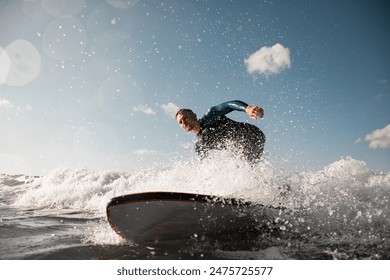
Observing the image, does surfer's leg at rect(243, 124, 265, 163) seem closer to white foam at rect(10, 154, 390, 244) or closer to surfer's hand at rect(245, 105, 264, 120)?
white foam at rect(10, 154, 390, 244)

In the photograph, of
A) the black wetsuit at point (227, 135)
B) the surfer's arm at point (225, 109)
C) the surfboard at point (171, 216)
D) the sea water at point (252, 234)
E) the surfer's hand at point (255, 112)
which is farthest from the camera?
the black wetsuit at point (227, 135)

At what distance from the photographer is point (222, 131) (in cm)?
431

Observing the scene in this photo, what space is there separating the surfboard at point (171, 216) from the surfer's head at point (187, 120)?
1403 mm

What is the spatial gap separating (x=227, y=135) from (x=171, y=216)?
1687mm

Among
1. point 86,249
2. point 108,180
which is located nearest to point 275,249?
point 86,249

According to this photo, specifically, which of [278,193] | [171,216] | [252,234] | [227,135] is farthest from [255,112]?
[171,216]

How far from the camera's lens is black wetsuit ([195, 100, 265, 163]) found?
168 inches

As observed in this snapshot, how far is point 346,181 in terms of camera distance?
8406 millimetres

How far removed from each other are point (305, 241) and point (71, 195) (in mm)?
7537

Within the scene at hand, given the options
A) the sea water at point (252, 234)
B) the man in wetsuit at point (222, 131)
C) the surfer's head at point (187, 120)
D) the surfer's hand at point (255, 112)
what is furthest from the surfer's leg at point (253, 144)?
the surfer's head at point (187, 120)

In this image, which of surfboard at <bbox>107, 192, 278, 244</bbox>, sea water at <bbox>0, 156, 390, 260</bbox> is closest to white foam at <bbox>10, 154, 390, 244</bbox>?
sea water at <bbox>0, 156, 390, 260</bbox>

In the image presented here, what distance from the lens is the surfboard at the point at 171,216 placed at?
3.16 m

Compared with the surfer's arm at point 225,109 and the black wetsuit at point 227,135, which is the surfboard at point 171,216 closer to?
the black wetsuit at point 227,135

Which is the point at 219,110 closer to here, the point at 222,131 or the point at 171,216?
the point at 222,131
